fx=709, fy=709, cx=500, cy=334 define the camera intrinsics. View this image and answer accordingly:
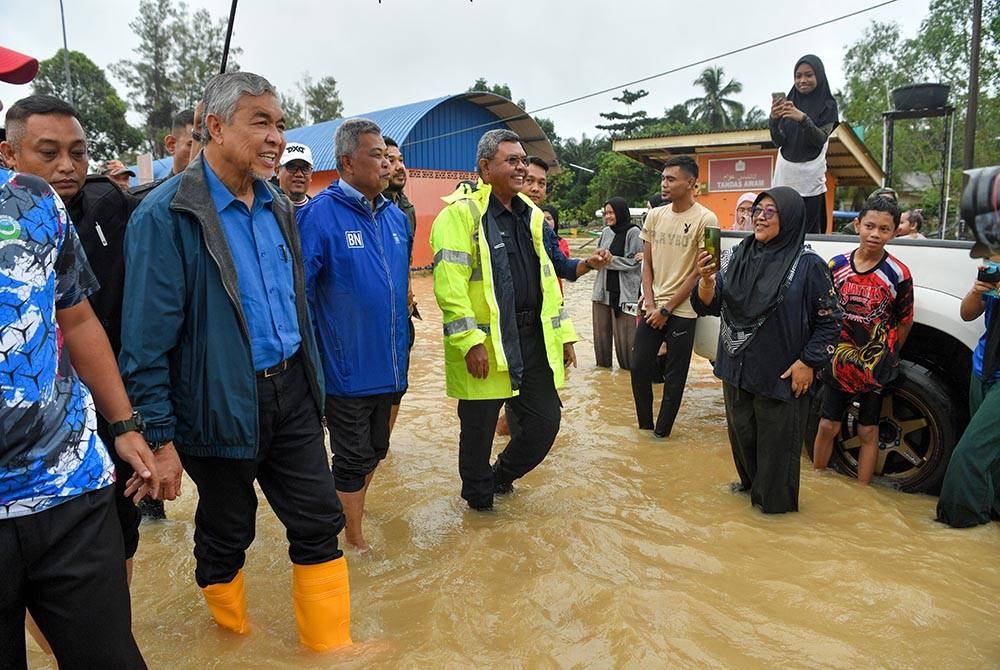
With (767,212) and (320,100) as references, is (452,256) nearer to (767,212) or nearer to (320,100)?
(767,212)

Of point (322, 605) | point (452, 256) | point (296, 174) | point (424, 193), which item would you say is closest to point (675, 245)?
point (452, 256)

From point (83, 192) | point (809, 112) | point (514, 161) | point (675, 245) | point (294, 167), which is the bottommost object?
point (675, 245)

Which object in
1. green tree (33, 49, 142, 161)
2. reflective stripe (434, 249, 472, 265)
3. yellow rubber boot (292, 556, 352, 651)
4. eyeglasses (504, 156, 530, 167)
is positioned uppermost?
green tree (33, 49, 142, 161)

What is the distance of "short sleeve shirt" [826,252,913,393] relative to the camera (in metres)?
4.09

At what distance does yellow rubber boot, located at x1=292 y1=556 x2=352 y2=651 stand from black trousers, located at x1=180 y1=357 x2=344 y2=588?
0.05 m

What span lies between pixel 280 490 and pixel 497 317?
1545 millimetres

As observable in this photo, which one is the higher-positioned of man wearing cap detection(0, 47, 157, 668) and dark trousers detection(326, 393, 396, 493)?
man wearing cap detection(0, 47, 157, 668)

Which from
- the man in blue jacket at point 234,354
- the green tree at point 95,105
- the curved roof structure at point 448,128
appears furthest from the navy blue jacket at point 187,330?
the green tree at point 95,105

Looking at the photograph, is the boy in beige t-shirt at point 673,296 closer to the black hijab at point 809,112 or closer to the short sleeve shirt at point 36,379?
the black hijab at point 809,112

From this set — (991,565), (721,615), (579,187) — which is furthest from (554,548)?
(579,187)

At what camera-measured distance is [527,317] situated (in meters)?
4.04

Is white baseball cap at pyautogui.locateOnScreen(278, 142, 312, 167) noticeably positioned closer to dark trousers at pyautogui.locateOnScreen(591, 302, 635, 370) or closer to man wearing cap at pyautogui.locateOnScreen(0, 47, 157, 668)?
man wearing cap at pyautogui.locateOnScreen(0, 47, 157, 668)

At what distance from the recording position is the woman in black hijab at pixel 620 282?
23.8 ft

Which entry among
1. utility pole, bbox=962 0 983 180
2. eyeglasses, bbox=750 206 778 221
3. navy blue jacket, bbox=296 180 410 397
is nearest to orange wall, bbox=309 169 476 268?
utility pole, bbox=962 0 983 180
